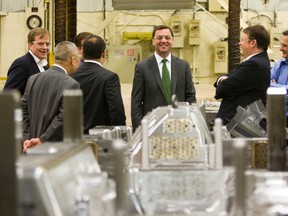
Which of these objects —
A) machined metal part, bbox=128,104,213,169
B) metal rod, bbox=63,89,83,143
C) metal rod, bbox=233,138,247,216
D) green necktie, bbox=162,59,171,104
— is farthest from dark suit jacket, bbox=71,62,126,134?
metal rod, bbox=233,138,247,216

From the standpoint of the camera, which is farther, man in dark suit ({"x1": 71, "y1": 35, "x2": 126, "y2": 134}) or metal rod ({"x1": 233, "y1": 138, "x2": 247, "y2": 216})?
man in dark suit ({"x1": 71, "y1": 35, "x2": 126, "y2": 134})

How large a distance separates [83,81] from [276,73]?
5.30 feet

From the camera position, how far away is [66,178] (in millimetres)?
1306

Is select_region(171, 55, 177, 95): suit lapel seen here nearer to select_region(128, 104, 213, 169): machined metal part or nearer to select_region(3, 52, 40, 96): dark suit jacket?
select_region(3, 52, 40, 96): dark suit jacket

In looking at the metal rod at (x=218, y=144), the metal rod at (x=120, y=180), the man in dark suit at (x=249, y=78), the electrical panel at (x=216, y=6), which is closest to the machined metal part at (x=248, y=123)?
the man in dark suit at (x=249, y=78)

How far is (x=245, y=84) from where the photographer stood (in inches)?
174

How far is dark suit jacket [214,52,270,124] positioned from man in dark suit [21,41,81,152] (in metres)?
1.11

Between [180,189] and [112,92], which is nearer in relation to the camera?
[180,189]

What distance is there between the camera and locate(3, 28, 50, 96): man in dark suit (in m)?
4.48

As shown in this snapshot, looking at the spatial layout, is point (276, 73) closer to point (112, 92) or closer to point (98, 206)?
point (112, 92)

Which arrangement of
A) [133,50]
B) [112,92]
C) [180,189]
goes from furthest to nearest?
1. [133,50]
2. [112,92]
3. [180,189]

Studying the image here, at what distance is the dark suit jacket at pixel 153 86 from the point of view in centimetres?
462

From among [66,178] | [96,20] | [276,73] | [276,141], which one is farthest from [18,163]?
[96,20]

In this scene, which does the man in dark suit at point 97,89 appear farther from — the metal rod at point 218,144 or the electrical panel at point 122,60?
the electrical panel at point 122,60
